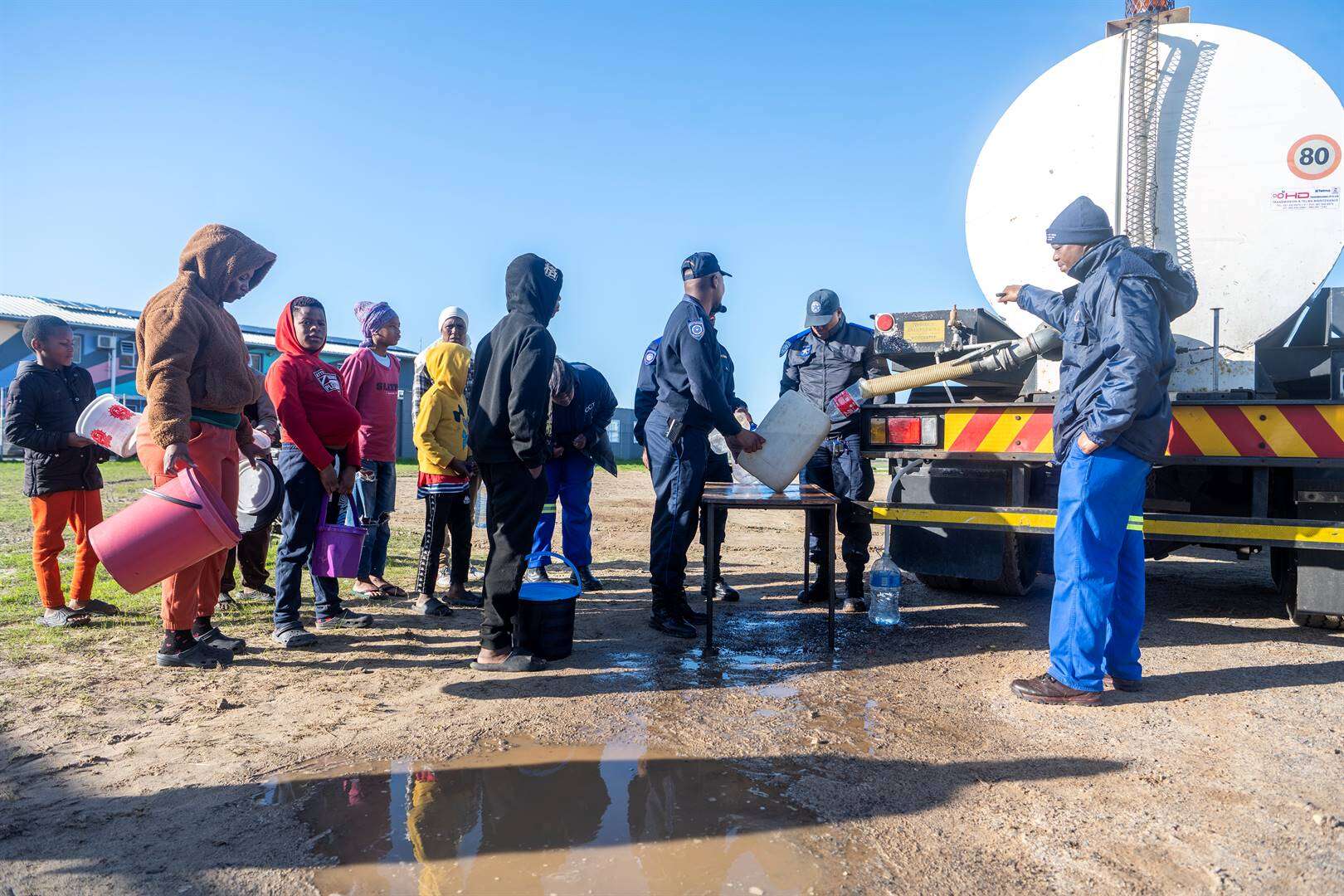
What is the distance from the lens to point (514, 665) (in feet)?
13.2

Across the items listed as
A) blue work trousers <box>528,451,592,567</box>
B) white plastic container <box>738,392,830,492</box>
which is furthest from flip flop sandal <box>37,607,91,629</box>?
white plastic container <box>738,392,830,492</box>

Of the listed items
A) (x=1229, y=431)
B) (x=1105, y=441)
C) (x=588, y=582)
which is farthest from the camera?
(x=588, y=582)

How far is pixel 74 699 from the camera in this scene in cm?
348

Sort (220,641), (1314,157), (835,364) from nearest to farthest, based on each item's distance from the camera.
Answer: (220,641), (1314,157), (835,364)

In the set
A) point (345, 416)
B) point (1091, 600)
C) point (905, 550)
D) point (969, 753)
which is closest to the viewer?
point (969, 753)

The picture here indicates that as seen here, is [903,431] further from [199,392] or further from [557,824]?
[199,392]

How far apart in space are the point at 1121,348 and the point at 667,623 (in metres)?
2.77

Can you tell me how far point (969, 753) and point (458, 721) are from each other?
1981 millimetres

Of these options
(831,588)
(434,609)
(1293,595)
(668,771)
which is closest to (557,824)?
(668,771)

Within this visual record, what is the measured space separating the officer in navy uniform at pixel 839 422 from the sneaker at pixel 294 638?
122 inches

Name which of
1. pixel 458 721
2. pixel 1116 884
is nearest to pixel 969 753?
pixel 1116 884

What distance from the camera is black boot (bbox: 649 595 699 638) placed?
15.6ft

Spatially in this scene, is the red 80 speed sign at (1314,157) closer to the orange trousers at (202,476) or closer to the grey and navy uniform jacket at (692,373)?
the grey and navy uniform jacket at (692,373)

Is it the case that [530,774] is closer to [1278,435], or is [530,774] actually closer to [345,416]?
[345,416]
